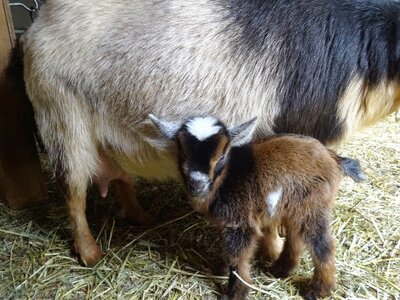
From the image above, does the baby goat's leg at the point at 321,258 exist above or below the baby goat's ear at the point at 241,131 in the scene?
below

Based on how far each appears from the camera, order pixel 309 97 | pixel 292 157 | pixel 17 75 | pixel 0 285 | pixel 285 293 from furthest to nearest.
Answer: pixel 17 75, pixel 0 285, pixel 285 293, pixel 309 97, pixel 292 157

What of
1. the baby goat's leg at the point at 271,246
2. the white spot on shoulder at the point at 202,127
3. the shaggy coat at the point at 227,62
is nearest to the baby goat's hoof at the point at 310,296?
the baby goat's leg at the point at 271,246

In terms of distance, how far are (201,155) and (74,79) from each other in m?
0.75

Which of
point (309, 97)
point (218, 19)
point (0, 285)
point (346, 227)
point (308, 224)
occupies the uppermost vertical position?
point (218, 19)

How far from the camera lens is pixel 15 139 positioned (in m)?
2.74

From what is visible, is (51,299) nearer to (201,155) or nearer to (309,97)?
(201,155)

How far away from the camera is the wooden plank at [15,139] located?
2551 millimetres

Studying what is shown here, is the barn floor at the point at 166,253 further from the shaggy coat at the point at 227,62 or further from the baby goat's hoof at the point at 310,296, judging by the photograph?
the shaggy coat at the point at 227,62

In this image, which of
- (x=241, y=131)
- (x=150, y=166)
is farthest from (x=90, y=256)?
(x=241, y=131)

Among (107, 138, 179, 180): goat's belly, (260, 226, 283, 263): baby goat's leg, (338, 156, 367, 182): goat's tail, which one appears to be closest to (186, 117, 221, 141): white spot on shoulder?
(107, 138, 179, 180): goat's belly

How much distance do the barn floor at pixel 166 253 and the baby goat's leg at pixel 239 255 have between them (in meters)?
0.11

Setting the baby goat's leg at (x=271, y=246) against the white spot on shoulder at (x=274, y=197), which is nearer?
the white spot on shoulder at (x=274, y=197)

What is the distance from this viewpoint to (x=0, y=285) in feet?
7.69

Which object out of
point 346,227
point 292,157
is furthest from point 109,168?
point 346,227
